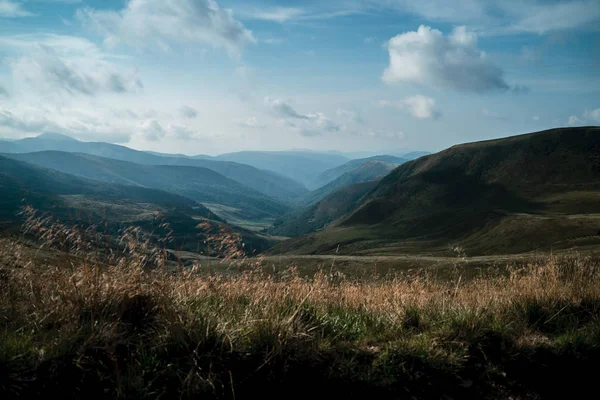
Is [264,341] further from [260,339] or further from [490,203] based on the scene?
[490,203]

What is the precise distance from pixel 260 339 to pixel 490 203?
6430 inches

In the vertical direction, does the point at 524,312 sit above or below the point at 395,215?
above

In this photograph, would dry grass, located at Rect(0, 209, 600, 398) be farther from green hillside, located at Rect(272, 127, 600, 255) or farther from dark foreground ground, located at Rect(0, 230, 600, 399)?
green hillside, located at Rect(272, 127, 600, 255)

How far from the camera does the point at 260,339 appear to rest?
12.5ft

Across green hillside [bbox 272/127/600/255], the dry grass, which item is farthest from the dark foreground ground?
green hillside [bbox 272/127/600/255]

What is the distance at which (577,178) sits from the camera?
136000 mm

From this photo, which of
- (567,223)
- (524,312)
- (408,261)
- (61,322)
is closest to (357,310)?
(524,312)

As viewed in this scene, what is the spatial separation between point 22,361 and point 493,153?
202m

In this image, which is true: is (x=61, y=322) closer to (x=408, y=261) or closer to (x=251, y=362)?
(x=251, y=362)

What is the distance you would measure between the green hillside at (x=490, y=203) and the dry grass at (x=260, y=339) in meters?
86.7

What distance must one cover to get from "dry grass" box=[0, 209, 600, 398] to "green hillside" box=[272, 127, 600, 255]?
86.7m

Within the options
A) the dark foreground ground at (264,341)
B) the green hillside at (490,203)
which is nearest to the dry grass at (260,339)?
the dark foreground ground at (264,341)

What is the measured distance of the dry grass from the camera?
10.9ft

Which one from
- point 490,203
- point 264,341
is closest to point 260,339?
point 264,341
